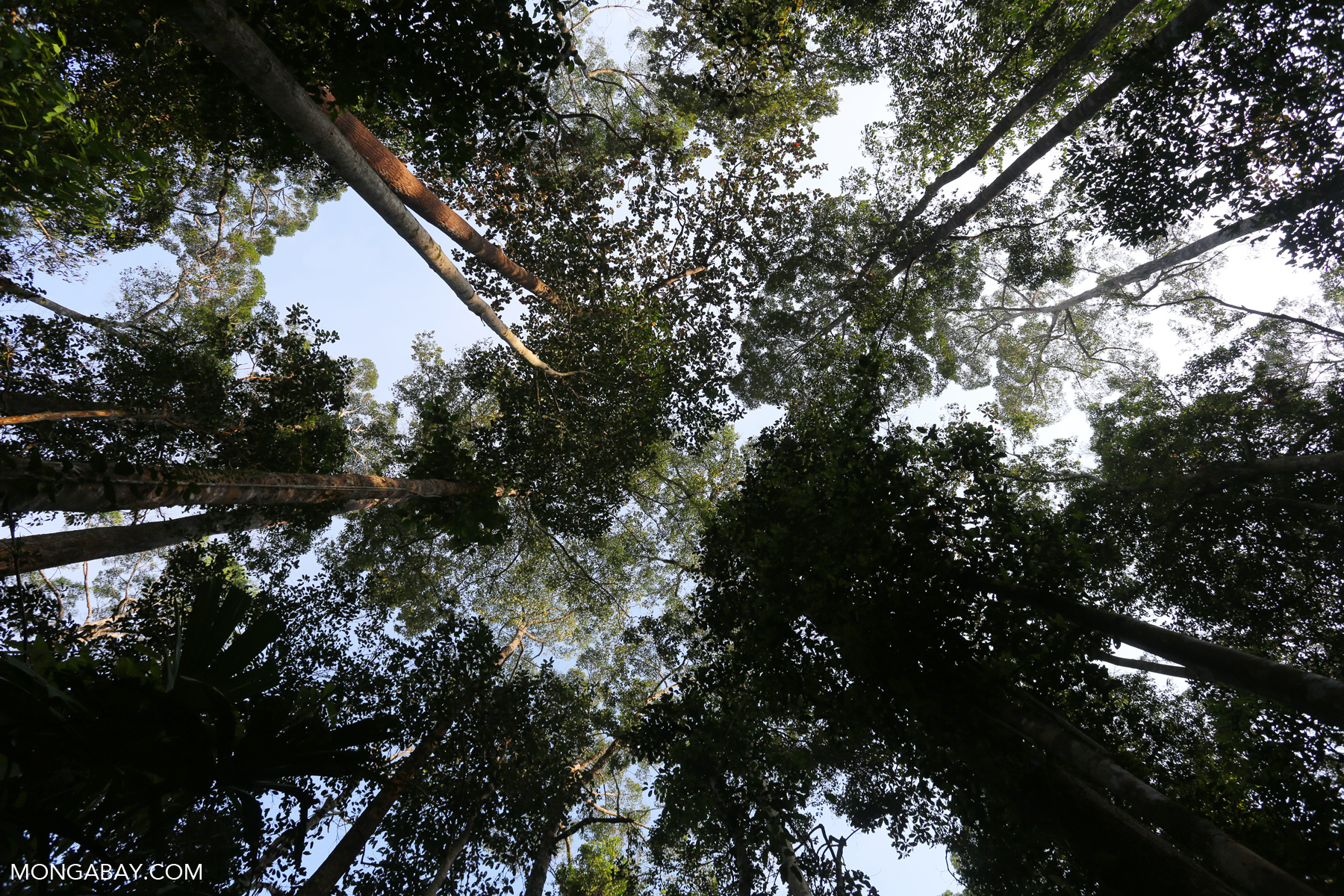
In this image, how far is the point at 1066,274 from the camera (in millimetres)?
11094

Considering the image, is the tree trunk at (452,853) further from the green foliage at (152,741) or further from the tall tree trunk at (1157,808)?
the tall tree trunk at (1157,808)

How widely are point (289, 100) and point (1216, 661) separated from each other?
946cm

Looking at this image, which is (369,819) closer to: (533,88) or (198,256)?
(533,88)

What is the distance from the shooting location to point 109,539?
5930mm

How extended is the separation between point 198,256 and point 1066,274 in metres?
23.8

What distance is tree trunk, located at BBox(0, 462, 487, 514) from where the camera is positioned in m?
3.77

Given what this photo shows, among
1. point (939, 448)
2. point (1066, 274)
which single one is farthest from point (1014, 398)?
point (939, 448)

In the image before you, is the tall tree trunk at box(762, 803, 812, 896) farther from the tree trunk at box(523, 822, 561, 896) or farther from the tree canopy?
the tree trunk at box(523, 822, 561, 896)

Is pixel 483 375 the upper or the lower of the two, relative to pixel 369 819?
upper

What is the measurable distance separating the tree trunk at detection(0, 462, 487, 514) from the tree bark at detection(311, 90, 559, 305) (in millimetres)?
4108

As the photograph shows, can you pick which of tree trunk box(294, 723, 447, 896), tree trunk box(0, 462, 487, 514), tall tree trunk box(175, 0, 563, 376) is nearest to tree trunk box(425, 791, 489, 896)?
tree trunk box(294, 723, 447, 896)

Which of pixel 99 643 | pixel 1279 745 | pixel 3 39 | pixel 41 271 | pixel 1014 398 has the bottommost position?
pixel 1279 745

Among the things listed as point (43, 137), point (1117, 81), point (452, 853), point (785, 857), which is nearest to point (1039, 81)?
point (1117, 81)

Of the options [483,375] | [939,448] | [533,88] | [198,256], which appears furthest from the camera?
[198,256]
